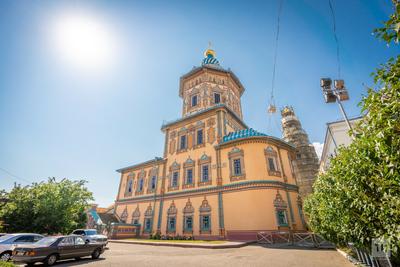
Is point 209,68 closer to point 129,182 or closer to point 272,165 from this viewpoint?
point 272,165

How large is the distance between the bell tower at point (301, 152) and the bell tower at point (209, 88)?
54.1 feet

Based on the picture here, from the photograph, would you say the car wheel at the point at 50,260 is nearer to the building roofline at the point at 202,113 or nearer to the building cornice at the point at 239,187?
the building cornice at the point at 239,187

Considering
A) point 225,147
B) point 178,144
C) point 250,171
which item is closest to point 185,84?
point 178,144

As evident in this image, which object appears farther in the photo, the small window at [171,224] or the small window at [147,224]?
the small window at [147,224]

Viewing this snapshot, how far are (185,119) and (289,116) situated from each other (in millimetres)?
30766

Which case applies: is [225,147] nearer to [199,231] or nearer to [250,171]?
[250,171]

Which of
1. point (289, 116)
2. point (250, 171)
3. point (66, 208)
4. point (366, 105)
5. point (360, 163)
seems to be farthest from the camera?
point (289, 116)

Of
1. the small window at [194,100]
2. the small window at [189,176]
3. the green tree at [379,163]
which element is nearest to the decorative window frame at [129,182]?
the small window at [189,176]

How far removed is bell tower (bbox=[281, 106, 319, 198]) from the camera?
37969mm

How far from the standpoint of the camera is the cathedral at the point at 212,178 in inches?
717

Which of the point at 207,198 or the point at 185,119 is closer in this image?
the point at 207,198

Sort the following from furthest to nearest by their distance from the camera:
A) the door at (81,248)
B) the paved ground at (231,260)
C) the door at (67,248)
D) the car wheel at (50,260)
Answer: the door at (81,248) < the door at (67,248) < the car wheel at (50,260) < the paved ground at (231,260)

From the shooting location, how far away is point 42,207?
621 inches

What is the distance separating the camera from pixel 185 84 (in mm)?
30984
